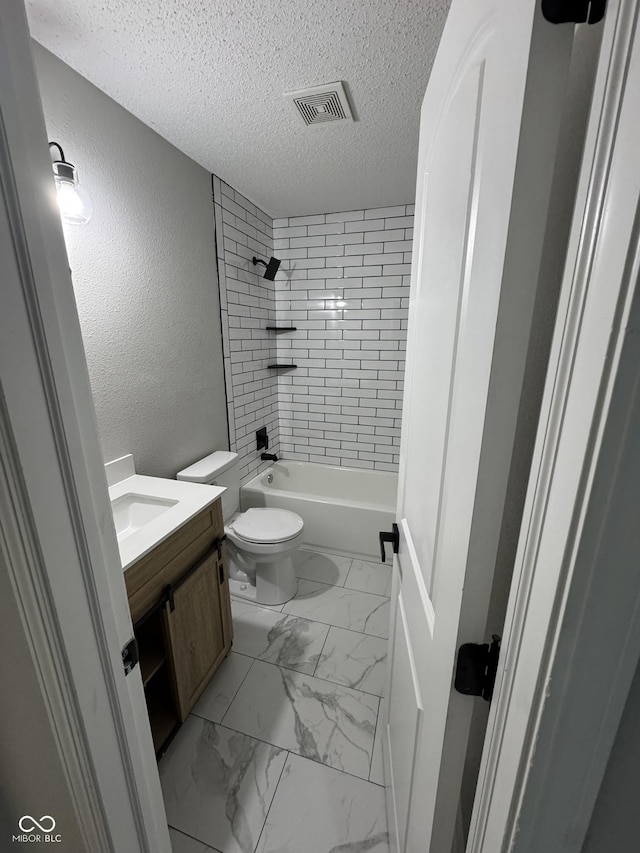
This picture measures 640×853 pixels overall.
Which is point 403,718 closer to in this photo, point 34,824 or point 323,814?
point 323,814

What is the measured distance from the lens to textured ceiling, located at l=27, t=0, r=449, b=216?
99 cm

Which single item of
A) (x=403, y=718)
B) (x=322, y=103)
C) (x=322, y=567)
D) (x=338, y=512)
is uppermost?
(x=322, y=103)

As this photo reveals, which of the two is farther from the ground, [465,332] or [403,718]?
[465,332]

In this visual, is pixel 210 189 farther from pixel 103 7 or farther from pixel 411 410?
pixel 411 410

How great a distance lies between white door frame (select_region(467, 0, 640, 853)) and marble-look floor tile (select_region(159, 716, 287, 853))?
3.70ft

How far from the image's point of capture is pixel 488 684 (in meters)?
0.48

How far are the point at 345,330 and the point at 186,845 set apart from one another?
279 centimetres

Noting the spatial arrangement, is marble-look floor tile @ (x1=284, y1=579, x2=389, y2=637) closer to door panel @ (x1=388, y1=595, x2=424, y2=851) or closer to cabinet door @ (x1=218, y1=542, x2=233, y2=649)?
cabinet door @ (x1=218, y1=542, x2=233, y2=649)

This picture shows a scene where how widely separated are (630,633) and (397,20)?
1621 millimetres

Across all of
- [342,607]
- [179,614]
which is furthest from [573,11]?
[342,607]

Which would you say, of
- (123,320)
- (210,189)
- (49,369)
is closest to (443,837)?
(49,369)

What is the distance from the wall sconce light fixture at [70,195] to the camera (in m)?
1.03

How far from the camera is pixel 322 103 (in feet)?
4.44

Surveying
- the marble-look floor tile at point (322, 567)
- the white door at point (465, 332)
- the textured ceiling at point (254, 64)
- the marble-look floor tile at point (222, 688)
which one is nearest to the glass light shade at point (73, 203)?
the textured ceiling at point (254, 64)
